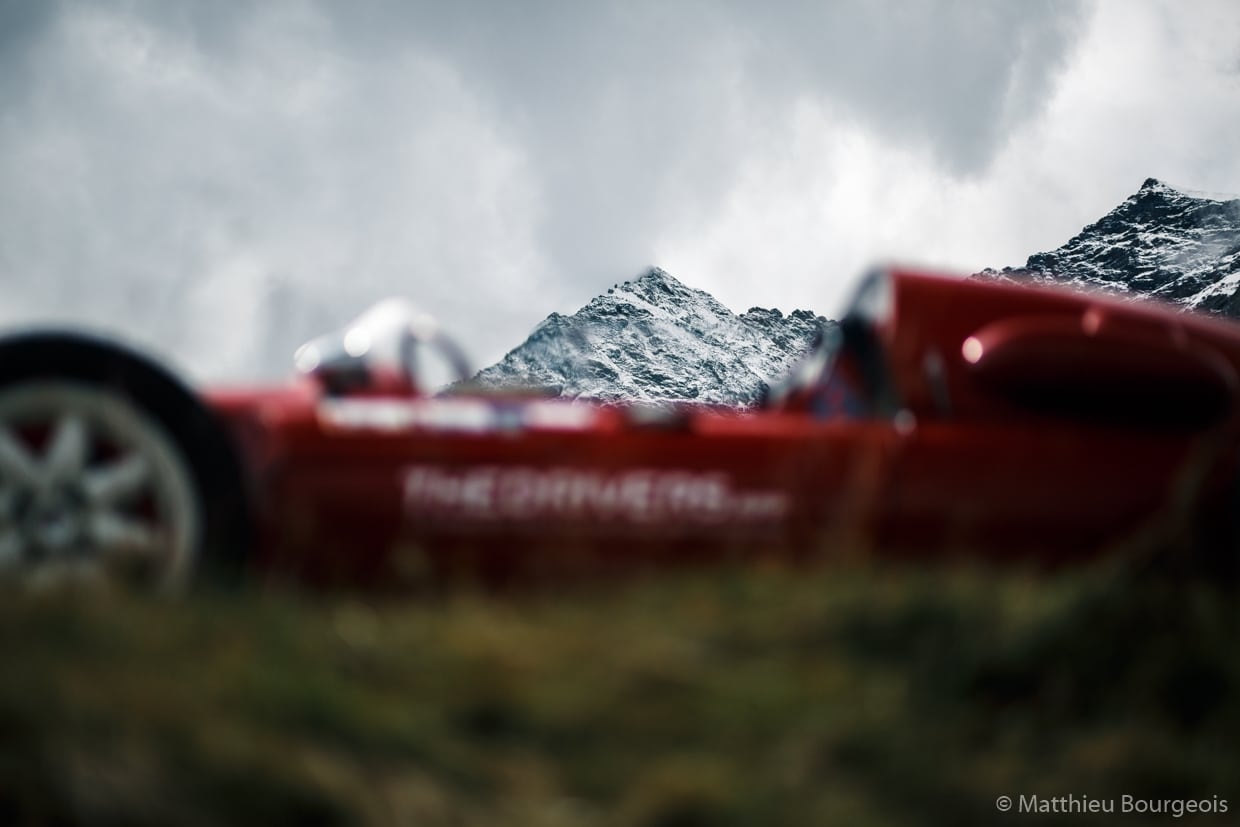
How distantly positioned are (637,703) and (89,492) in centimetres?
160

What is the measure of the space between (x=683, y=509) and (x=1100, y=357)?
5.15 ft

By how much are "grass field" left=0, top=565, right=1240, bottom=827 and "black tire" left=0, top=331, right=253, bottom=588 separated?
0.85ft

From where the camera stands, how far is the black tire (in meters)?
3.51

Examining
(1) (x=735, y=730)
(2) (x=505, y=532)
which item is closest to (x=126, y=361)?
(2) (x=505, y=532)

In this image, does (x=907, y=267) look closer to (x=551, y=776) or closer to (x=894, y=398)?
(x=894, y=398)

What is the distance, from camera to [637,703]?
9.23 ft

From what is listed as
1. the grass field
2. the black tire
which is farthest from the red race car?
the grass field

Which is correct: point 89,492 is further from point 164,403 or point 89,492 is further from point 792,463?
point 792,463

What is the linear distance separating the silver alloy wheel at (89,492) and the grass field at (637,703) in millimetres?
299

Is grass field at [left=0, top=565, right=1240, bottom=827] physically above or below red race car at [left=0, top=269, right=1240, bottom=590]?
below

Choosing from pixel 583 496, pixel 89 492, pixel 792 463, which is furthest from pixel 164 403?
pixel 792 463

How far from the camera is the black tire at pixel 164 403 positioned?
3.51 meters

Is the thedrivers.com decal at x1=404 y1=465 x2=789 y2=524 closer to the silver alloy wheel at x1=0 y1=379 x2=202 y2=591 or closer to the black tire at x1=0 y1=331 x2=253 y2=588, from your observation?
the black tire at x1=0 y1=331 x2=253 y2=588

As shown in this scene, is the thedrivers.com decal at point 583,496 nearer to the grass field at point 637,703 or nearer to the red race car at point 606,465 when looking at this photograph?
the red race car at point 606,465
